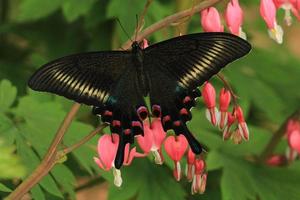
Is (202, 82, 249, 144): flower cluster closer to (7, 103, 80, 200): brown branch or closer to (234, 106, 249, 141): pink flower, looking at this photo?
(234, 106, 249, 141): pink flower

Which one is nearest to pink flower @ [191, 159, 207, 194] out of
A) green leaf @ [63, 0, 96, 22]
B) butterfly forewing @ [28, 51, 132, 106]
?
butterfly forewing @ [28, 51, 132, 106]

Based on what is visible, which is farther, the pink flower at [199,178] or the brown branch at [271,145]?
the brown branch at [271,145]

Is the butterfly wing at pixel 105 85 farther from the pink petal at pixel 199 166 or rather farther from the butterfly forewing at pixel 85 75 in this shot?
the pink petal at pixel 199 166

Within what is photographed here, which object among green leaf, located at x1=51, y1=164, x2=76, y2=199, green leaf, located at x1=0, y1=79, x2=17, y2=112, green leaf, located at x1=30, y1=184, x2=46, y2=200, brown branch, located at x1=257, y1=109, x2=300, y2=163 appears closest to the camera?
green leaf, located at x1=30, y1=184, x2=46, y2=200

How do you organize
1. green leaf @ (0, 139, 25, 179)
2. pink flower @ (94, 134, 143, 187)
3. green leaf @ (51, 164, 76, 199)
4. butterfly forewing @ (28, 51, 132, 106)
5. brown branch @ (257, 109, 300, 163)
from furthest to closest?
brown branch @ (257, 109, 300, 163), green leaf @ (51, 164, 76, 199), pink flower @ (94, 134, 143, 187), butterfly forewing @ (28, 51, 132, 106), green leaf @ (0, 139, 25, 179)

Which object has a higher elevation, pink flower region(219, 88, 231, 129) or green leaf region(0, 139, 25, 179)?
green leaf region(0, 139, 25, 179)

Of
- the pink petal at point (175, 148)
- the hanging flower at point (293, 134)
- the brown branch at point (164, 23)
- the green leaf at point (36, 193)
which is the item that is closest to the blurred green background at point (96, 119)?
the green leaf at point (36, 193)

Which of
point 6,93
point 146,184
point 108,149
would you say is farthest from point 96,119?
point 108,149

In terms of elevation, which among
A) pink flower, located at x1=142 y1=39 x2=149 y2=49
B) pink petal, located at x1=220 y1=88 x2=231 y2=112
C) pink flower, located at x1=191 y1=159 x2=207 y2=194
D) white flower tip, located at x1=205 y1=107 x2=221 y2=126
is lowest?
pink flower, located at x1=191 y1=159 x2=207 y2=194
